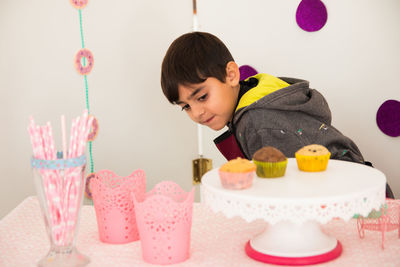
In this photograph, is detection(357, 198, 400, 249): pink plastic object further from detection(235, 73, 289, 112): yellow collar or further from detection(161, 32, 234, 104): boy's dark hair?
detection(161, 32, 234, 104): boy's dark hair

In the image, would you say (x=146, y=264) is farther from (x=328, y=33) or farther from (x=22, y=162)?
(x=328, y=33)

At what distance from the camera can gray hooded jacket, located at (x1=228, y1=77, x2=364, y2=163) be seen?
46.4 inches

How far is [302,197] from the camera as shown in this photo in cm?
73

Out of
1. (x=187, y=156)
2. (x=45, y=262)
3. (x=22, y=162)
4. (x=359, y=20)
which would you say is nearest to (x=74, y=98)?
(x=22, y=162)

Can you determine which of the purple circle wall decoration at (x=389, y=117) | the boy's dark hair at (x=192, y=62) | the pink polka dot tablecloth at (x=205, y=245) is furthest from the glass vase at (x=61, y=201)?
the purple circle wall decoration at (x=389, y=117)

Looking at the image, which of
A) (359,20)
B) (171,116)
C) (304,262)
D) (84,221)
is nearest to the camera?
(304,262)

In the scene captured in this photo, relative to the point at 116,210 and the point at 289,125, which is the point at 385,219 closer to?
the point at 289,125

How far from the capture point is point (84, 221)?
1127 mm

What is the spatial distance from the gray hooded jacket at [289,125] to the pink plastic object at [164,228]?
389 mm

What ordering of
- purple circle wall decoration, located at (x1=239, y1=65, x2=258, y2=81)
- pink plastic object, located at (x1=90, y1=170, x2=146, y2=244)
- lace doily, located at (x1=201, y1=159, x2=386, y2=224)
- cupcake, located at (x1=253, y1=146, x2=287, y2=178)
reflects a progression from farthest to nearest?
purple circle wall decoration, located at (x1=239, y1=65, x2=258, y2=81), pink plastic object, located at (x1=90, y1=170, x2=146, y2=244), cupcake, located at (x1=253, y1=146, x2=287, y2=178), lace doily, located at (x1=201, y1=159, x2=386, y2=224)

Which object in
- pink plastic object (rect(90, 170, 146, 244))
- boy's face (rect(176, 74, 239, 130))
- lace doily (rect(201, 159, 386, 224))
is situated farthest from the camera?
boy's face (rect(176, 74, 239, 130))

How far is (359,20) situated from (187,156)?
0.75 m

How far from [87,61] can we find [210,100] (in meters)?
0.48

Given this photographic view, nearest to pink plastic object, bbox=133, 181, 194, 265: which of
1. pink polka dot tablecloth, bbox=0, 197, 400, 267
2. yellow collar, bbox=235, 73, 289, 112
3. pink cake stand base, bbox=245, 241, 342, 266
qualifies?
pink polka dot tablecloth, bbox=0, 197, 400, 267
